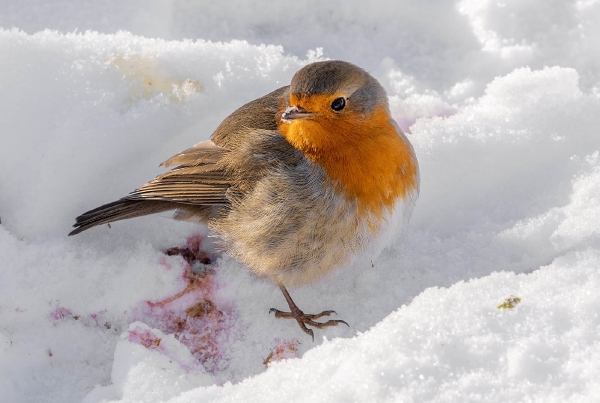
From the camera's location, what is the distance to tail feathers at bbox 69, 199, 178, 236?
2.96 m

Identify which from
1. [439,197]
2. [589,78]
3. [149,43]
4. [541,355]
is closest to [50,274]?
[149,43]

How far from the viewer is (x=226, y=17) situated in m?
4.36

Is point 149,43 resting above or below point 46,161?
above

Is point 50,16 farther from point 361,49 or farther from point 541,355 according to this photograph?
point 541,355

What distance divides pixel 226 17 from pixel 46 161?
1.71 metres

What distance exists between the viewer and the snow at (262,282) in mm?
2113

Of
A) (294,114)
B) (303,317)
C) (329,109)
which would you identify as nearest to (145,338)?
(303,317)

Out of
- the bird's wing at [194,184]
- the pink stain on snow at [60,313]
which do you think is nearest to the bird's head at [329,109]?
the bird's wing at [194,184]

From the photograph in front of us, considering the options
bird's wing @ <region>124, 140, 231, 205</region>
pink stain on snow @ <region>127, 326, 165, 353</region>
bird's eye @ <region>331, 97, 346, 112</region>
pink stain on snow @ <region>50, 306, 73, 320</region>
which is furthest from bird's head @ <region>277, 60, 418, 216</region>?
pink stain on snow @ <region>50, 306, 73, 320</region>

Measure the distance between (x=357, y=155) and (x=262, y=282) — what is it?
74cm

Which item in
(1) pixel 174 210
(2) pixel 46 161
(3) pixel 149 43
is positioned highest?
(3) pixel 149 43

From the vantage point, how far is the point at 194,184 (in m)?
3.02

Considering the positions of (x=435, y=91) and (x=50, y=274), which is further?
(x=435, y=91)

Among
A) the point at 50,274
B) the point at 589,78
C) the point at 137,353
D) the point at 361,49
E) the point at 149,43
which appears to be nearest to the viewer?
the point at 137,353
